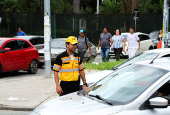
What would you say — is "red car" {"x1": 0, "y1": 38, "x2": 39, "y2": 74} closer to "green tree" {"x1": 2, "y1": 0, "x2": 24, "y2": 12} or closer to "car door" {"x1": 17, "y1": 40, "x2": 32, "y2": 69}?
"car door" {"x1": 17, "y1": 40, "x2": 32, "y2": 69}

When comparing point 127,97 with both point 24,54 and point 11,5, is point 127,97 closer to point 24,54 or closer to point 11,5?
point 24,54

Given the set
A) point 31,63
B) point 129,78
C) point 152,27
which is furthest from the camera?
point 152,27

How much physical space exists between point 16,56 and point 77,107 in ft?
30.9

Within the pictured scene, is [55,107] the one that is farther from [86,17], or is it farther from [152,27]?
[152,27]

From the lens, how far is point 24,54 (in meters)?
13.8

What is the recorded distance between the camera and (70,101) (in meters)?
4.65

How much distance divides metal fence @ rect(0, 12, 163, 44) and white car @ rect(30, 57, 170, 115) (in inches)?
1002

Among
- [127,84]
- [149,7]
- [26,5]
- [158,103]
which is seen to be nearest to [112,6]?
[149,7]

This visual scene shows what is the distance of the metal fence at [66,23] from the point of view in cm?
2981

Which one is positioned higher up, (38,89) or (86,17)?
(86,17)

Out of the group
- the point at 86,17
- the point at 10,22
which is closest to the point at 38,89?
the point at 10,22

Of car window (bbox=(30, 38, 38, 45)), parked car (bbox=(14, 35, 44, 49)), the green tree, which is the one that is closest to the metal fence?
the green tree

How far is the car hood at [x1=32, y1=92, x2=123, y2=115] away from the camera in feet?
13.3

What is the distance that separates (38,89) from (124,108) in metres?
6.65
